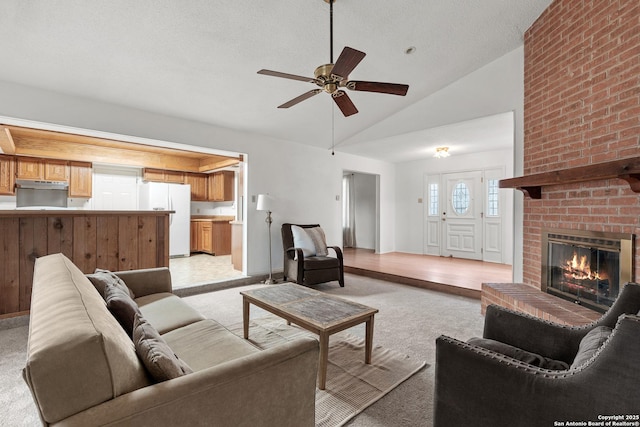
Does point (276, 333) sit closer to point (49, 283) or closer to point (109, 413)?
point (49, 283)

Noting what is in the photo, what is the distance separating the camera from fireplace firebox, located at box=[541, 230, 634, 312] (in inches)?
88.8

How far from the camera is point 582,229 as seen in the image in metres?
2.54

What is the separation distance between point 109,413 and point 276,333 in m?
2.04

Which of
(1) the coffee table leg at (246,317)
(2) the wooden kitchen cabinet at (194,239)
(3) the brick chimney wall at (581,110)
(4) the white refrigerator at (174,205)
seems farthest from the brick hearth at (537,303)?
(2) the wooden kitchen cabinet at (194,239)

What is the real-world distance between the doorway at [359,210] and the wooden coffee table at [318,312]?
5.40m

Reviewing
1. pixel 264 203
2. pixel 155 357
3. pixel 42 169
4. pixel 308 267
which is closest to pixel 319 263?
pixel 308 267

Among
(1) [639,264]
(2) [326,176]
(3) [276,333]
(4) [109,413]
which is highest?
(2) [326,176]

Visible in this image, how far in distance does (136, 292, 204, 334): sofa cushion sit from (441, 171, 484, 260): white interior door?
5888 millimetres

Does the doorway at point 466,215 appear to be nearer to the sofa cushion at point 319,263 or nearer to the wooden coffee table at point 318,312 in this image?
the sofa cushion at point 319,263

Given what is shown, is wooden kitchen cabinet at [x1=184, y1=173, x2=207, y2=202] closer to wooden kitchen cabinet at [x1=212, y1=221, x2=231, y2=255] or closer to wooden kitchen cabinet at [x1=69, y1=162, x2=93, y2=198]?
wooden kitchen cabinet at [x1=212, y1=221, x2=231, y2=255]

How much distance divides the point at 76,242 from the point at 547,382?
13.3ft

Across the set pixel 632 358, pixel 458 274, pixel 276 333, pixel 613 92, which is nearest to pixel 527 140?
pixel 613 92

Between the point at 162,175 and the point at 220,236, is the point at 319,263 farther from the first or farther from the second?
the point at 162,175

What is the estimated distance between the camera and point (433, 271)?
503 cm
